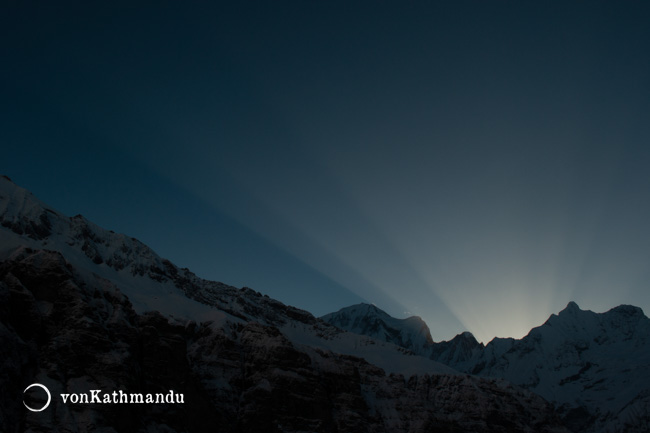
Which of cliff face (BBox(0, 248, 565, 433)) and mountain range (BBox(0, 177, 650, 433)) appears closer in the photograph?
cliff face (BBox(0, 248, 565, 433))

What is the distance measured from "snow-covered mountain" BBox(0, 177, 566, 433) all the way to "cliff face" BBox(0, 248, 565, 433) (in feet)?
0.66

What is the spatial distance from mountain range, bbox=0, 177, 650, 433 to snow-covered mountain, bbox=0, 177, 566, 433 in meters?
0.23

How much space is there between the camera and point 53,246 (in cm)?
11088

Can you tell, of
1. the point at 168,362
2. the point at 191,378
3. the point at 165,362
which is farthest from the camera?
the point at 191,378

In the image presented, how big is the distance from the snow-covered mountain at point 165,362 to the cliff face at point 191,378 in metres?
0.20

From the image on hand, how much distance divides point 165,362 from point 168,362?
494 mm

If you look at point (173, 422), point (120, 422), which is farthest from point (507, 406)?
point (120, 422)

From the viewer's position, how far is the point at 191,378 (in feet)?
243

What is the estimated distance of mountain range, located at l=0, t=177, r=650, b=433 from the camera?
176 ft

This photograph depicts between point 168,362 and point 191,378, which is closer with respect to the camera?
point 168,362

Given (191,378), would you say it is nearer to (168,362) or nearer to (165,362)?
(168,362)

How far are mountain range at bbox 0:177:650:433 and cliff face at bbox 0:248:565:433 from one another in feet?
0.73

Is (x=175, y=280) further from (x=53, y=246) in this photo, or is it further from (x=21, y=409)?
(x=21, y=409)

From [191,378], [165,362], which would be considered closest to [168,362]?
[165,362]
